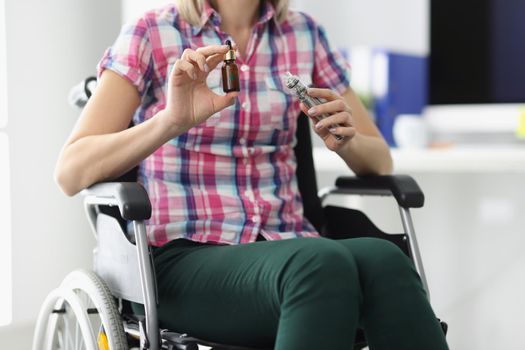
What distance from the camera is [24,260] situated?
2.19 m

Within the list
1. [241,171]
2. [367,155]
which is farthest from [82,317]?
[367,155]

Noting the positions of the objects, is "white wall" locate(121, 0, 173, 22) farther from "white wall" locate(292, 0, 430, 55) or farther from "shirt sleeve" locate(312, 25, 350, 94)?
"shirt sleeve" locate(312, 25, 350, 94)

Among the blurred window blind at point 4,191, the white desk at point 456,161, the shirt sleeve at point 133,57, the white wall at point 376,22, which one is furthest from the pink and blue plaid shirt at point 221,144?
the white wall at point 376,22

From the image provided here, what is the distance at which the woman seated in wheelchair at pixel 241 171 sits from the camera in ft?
3.82

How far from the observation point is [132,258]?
52.7 inches

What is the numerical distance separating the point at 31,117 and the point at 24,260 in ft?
1.24

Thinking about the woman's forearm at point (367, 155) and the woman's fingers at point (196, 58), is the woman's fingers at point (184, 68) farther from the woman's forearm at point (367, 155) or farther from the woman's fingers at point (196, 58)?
the woman's forearm at point (367, 155)

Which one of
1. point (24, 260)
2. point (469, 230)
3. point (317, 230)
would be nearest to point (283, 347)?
point (317, 230)

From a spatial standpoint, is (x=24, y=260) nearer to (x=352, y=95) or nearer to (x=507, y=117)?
(x=352, y=95)

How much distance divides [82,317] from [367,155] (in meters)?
0.63

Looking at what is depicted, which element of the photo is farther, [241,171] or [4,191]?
[4,191]

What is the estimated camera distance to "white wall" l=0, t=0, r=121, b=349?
7.06ft

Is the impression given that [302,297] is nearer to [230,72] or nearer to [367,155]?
[230,72]

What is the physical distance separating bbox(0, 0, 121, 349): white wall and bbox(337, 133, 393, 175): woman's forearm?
3.11ft
